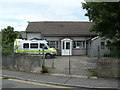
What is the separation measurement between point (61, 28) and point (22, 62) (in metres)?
16.1

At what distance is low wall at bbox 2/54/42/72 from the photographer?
1034cm

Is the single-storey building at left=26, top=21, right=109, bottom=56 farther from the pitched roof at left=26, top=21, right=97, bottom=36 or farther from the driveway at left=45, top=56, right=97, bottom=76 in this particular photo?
the driveway at left=45, top=56, right=97, bottom=76

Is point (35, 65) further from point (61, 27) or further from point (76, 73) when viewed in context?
point (61, 27)

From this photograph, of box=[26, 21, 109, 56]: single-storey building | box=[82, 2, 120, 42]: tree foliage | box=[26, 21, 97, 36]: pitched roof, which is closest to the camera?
box=[82, 2, 120, 42]: tree foliage

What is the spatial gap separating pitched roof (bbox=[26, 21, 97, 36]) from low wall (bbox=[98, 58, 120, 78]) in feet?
49.1

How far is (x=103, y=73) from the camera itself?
9031 mm

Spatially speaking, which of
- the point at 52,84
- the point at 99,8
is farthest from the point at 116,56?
the point at 52,84

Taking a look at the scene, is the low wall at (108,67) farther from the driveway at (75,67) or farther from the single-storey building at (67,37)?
the single-storey building at (67,37)

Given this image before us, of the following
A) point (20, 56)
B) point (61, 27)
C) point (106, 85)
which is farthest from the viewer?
point (61, 27)

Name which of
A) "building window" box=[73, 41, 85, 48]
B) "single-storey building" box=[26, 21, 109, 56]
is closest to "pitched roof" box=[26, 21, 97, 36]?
"single-storey building" box=[26, 21, 109, 56]

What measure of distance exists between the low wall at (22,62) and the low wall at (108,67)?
4.03 meters

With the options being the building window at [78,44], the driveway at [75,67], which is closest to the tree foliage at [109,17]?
the driveway at [75,67]

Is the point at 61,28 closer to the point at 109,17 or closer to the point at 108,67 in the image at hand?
the point at 108,67

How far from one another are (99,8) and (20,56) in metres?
6.54
